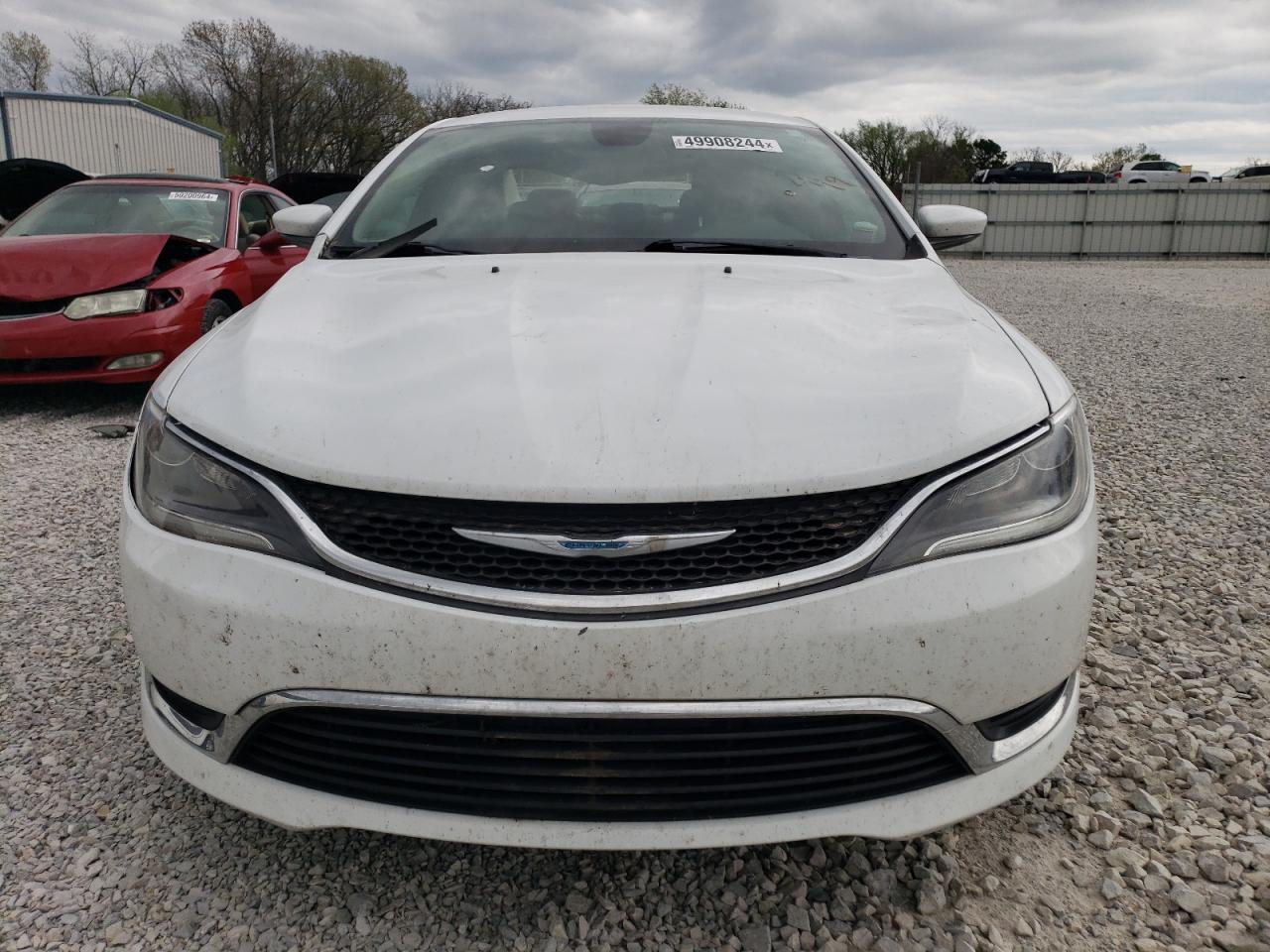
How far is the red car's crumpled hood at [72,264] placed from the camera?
5.33 meters

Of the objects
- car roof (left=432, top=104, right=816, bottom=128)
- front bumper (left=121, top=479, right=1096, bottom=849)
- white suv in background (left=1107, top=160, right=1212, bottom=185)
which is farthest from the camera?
white suv in background (left=1107, top=160, right=1212, bottom=185)

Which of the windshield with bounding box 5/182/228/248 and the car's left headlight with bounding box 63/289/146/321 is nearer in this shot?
the car's left headlight with bounding box 63/289/146/321

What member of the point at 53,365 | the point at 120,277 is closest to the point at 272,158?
the point at 120,277

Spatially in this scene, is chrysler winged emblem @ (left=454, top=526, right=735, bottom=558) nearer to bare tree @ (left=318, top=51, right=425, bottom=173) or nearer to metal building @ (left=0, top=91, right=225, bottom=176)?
Answer: metal building @ (left=0, top=91, right=225, bottom=176)

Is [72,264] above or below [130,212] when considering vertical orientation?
below

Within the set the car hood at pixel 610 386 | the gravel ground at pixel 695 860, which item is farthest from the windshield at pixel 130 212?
the car hood at pixel 610 386

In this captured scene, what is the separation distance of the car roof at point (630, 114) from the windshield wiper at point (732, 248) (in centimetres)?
77

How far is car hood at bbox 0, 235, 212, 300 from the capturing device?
5.34 metres

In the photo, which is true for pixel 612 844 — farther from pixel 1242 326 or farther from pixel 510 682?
pixel 1242 326

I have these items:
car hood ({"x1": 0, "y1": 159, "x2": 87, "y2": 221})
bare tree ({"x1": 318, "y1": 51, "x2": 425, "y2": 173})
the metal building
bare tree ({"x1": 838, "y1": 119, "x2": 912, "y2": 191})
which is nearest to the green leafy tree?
bare tree ({"x1": 838, "y1": 119, "x2": 912, "y2": 191})

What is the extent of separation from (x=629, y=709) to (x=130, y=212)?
648 centimetres

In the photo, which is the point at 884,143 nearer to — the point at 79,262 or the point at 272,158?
the point at 272,158

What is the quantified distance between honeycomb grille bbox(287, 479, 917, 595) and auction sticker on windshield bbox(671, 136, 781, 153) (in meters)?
1.72

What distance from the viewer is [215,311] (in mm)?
5910
